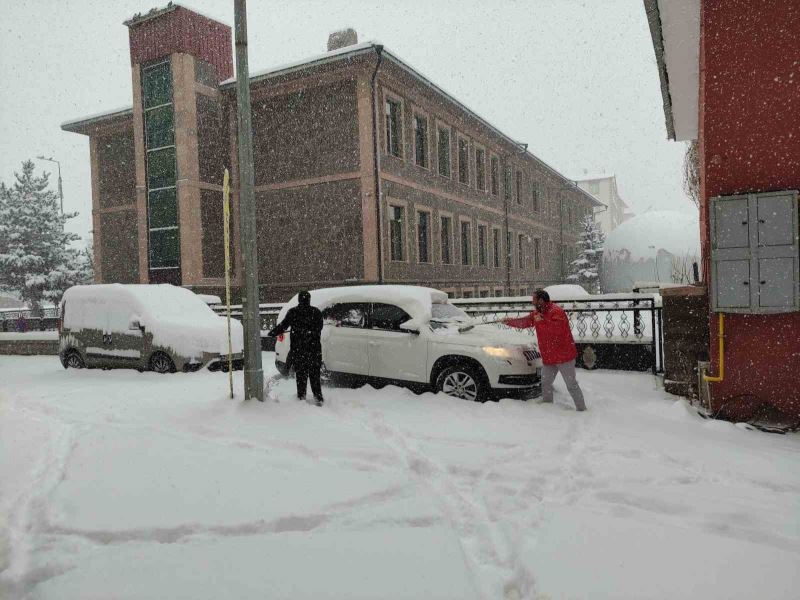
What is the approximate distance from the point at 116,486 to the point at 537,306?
205 inches

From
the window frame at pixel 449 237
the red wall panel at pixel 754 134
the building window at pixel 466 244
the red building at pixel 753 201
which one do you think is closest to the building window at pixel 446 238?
the window frame at pixel 449 237

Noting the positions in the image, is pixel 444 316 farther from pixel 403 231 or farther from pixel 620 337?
pixel 403 231

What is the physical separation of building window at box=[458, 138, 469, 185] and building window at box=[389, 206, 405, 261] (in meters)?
6.68

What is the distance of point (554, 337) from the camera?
743 centimetres

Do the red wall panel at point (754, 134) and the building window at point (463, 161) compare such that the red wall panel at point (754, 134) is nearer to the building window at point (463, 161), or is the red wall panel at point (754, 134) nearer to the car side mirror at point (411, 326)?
the car side mirror at point (411, 326)

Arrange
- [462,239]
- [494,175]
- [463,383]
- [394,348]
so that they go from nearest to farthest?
[463,383] → [394,348] → [462,239] → [494,175]

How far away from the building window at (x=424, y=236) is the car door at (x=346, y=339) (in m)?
13.7

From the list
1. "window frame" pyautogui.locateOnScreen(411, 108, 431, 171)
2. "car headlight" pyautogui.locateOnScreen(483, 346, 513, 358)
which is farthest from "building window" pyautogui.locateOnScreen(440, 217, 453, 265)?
"car headlight" pyautogui.locateOnScreen(483, 346, 513, 358)

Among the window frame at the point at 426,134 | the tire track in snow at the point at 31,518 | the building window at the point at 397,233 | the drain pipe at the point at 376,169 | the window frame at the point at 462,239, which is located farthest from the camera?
the window frame at the point at 462,239

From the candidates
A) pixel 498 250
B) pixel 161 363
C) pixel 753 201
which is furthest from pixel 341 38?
pixel 753 201

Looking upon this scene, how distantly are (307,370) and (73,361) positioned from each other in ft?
24.2

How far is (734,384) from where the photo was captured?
6.66 meters

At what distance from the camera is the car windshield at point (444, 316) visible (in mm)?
8435

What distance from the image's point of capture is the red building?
6270 millimetres
